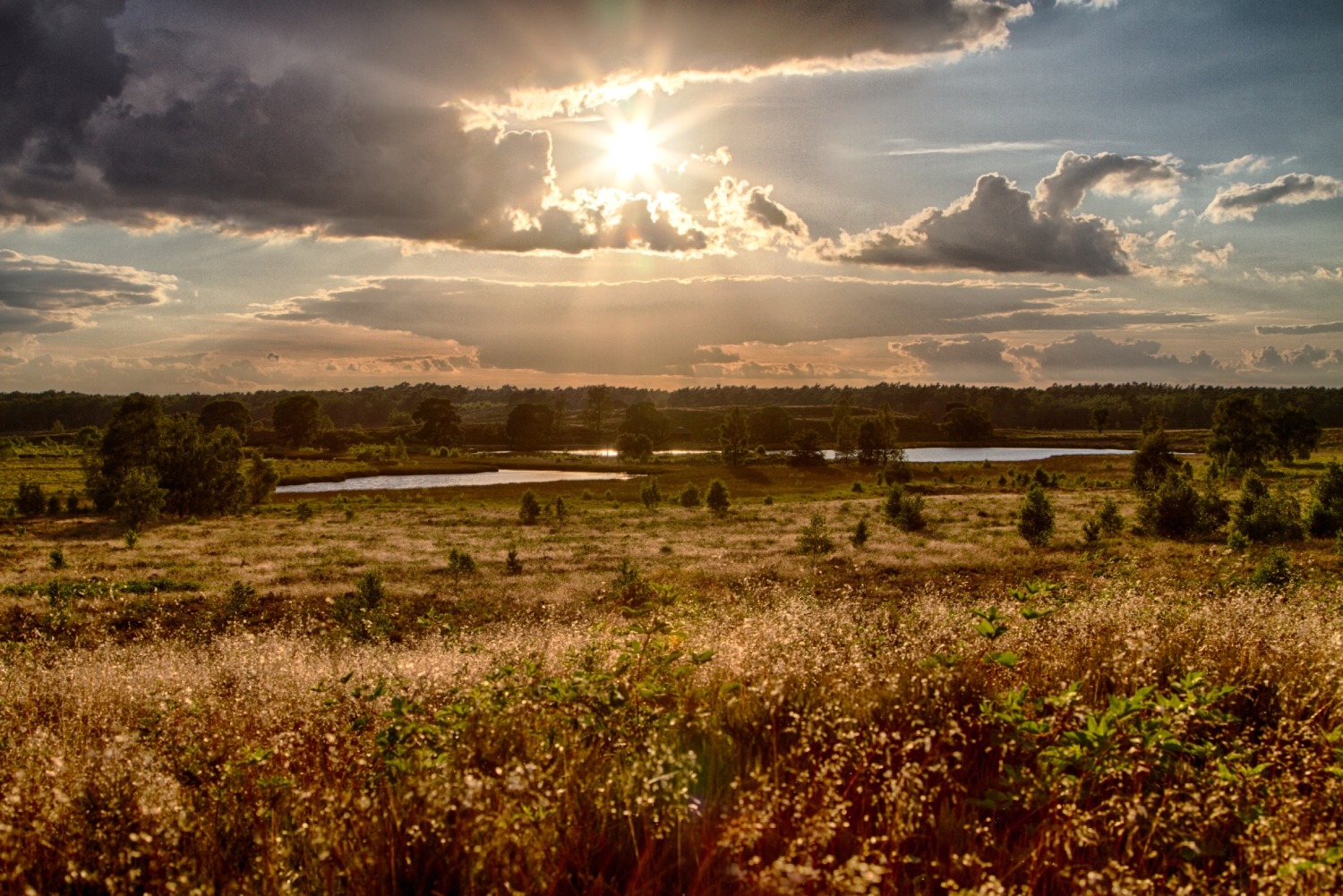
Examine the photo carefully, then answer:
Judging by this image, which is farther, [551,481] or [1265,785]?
[551,481]

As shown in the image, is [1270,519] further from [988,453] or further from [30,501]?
[988,453]

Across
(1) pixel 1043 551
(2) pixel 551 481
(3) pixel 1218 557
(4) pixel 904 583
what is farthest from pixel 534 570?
(2) pixel 551 481

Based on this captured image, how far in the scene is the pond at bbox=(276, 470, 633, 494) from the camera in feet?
285

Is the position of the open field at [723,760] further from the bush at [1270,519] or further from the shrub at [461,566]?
the bush at [1270,519]

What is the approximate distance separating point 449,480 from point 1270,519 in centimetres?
8512

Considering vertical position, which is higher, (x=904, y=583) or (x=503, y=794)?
(x=503, y=794)

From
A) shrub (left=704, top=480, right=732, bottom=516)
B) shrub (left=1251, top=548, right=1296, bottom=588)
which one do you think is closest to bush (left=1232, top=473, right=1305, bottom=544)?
shrub (left=1251, top=548, right=1296, bottom=588)

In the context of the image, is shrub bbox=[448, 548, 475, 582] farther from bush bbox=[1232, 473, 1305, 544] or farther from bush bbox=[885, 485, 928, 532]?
bush bbox=[1232, 473, 1305, 544]

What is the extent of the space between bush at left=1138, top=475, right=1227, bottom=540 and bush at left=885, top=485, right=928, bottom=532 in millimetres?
11310

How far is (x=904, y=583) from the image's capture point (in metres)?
23.1

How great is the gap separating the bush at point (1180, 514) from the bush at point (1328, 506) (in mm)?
3570

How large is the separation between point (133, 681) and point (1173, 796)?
365 inches

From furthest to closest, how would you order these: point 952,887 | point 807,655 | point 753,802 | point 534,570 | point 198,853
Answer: point 534,570 < point 807,655 < point 753,802 < point 198,853 < point 952,887

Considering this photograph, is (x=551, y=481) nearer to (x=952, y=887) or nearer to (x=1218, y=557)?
(x=1218, y=557)
